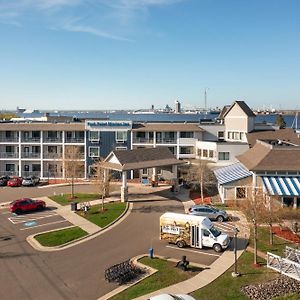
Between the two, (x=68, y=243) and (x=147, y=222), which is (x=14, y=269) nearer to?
(x=68, y=243)

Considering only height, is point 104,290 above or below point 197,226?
below

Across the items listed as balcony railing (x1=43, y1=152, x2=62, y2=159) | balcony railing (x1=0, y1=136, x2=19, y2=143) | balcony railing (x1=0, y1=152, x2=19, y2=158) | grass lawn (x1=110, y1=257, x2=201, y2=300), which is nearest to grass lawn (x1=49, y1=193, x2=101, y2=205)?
balcony railing (x1=43, y1=152, x2=62, y2=159)

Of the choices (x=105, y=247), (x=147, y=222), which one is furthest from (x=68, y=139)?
(x=105, y=247)

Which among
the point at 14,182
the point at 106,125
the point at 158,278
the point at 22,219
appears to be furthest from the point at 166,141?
the point at 158,278

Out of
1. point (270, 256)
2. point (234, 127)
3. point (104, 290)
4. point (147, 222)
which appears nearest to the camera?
point (104, 290)

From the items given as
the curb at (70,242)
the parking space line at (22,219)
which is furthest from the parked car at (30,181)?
the curb at (70,242)

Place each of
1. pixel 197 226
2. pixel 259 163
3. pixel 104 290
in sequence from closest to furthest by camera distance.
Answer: pixel 104 290, pixel 197 226, pixel 259 163

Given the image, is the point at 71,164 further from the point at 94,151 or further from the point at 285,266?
the point at 285,266
